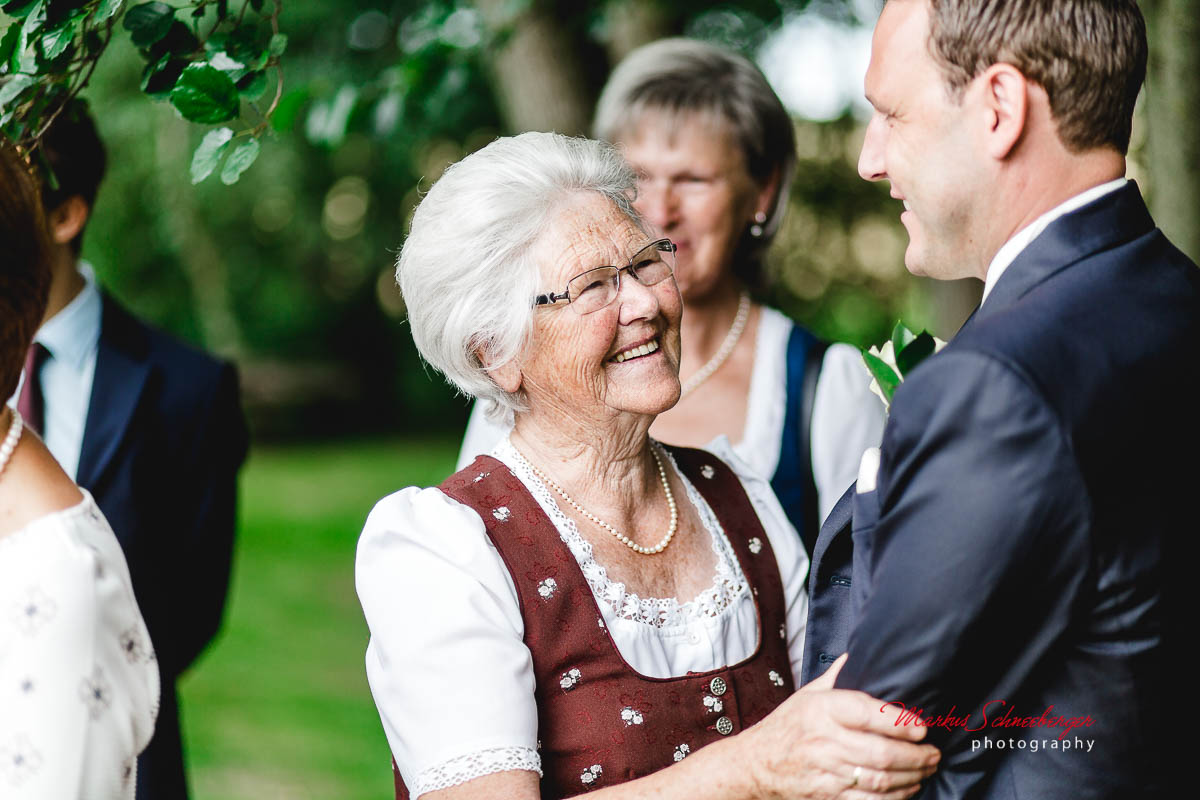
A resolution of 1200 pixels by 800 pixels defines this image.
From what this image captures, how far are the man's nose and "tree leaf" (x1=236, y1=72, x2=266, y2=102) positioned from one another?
1.19 metres

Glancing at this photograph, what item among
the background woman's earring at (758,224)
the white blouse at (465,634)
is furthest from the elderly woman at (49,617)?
the background woman's earring at (758,224)

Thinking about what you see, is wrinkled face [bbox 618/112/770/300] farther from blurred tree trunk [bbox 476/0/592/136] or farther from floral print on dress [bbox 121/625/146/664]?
blurred tree trunk [bbox 476/0/592/136]

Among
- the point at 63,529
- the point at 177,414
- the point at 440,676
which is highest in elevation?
the point at 63,529

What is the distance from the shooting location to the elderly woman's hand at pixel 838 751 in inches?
62.6

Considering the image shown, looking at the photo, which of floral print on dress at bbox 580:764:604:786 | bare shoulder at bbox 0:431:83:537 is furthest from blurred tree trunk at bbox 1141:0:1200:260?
bare shoulder at bbox 0:431:83:537

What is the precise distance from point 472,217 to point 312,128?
1.63 m

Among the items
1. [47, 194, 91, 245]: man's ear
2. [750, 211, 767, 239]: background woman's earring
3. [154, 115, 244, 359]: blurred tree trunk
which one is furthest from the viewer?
[154, 115, 244, 359]: blurred tree trunk

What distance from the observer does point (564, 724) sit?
1972mm

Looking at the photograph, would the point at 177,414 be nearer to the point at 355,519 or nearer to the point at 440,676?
the point at 440,676

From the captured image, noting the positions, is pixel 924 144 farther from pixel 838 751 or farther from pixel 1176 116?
pixel 1176 116

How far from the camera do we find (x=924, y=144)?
1.67 meters

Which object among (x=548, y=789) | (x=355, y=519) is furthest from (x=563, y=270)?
(x=355, y=519)

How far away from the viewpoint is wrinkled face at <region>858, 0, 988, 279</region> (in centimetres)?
164

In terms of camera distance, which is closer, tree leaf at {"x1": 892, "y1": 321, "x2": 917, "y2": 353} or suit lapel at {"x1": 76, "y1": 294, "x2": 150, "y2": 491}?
tree leaf at {"x1": 892, "y1": 321, "x2": 917, "y2": 353}
